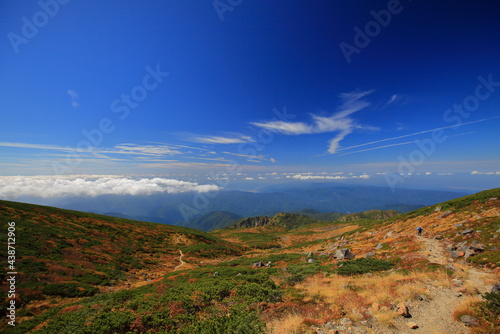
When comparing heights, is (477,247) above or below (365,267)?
above

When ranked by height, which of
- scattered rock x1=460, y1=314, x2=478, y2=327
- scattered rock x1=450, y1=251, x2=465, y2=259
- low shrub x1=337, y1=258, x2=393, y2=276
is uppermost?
scattered rock x1=460, y1=314, x2=478, y2=327

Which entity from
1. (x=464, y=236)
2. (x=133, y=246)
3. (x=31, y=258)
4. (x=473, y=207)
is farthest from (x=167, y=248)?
(x=473, y=207)

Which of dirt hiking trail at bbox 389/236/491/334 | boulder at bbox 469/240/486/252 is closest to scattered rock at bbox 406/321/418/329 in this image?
dirt hiking trail at bbox 389/236/491/334

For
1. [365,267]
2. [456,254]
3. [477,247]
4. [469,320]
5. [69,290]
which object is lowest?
[69,290]

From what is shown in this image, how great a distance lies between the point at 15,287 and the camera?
1580 centimetres

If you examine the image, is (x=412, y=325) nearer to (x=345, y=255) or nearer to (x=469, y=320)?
(x=469, y=320)

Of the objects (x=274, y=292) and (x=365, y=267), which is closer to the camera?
(x=274, y=292)

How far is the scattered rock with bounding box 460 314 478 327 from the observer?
6.74m

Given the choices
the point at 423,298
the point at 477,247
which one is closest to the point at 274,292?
the point at 423,298

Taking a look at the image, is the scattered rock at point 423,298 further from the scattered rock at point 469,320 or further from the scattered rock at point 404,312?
the scattered rock at point 469,320

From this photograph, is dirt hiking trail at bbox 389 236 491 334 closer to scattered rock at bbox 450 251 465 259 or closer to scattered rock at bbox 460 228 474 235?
scattered rock at bbox 450 251 465 259

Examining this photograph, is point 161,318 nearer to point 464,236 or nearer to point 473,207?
point 464,236

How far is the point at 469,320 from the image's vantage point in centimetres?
682

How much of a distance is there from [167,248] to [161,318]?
119 feet
